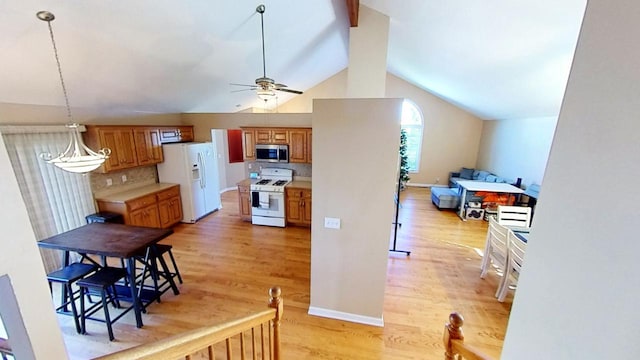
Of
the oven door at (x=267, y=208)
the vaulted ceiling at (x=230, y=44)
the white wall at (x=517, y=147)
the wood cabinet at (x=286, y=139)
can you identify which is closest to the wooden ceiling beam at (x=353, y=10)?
the vaulted ceiling at (x=230, y=44)

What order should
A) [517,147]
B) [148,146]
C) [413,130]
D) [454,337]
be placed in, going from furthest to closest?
1. [413,130]
2. [517,147]
3. [148,146]
4. [454,337]

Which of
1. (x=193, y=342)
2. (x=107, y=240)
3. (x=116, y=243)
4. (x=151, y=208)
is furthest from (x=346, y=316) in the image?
(x=151, y=208)

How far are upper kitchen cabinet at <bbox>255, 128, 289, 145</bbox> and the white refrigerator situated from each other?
136cm

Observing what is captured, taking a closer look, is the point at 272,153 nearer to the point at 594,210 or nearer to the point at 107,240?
the point at 107,240

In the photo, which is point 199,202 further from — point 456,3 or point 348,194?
point 456,3

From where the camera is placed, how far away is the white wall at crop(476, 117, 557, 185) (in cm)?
544

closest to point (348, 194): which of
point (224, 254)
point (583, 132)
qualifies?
point (583, 132)

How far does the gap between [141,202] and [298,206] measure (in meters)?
2.96

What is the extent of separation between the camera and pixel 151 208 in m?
4.90

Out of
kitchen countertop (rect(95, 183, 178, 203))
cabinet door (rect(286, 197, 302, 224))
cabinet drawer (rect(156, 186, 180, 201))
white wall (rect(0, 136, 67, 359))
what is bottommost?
cabinet door (rect(286, 197, 302, 224))

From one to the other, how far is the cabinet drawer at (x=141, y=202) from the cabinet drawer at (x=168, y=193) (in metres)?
0.15

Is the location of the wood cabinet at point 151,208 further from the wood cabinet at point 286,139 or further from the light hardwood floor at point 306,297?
the wood cabinet at point 286,139

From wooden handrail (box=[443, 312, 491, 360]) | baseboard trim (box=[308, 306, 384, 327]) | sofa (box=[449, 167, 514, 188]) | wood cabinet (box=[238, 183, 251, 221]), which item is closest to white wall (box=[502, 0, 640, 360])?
wooden handrail (box=[443, 312, 491, 360])

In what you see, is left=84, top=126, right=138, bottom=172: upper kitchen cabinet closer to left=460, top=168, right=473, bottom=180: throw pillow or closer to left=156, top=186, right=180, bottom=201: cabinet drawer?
left=156, top=186, right=180, bottom=201: cabinet drawer
